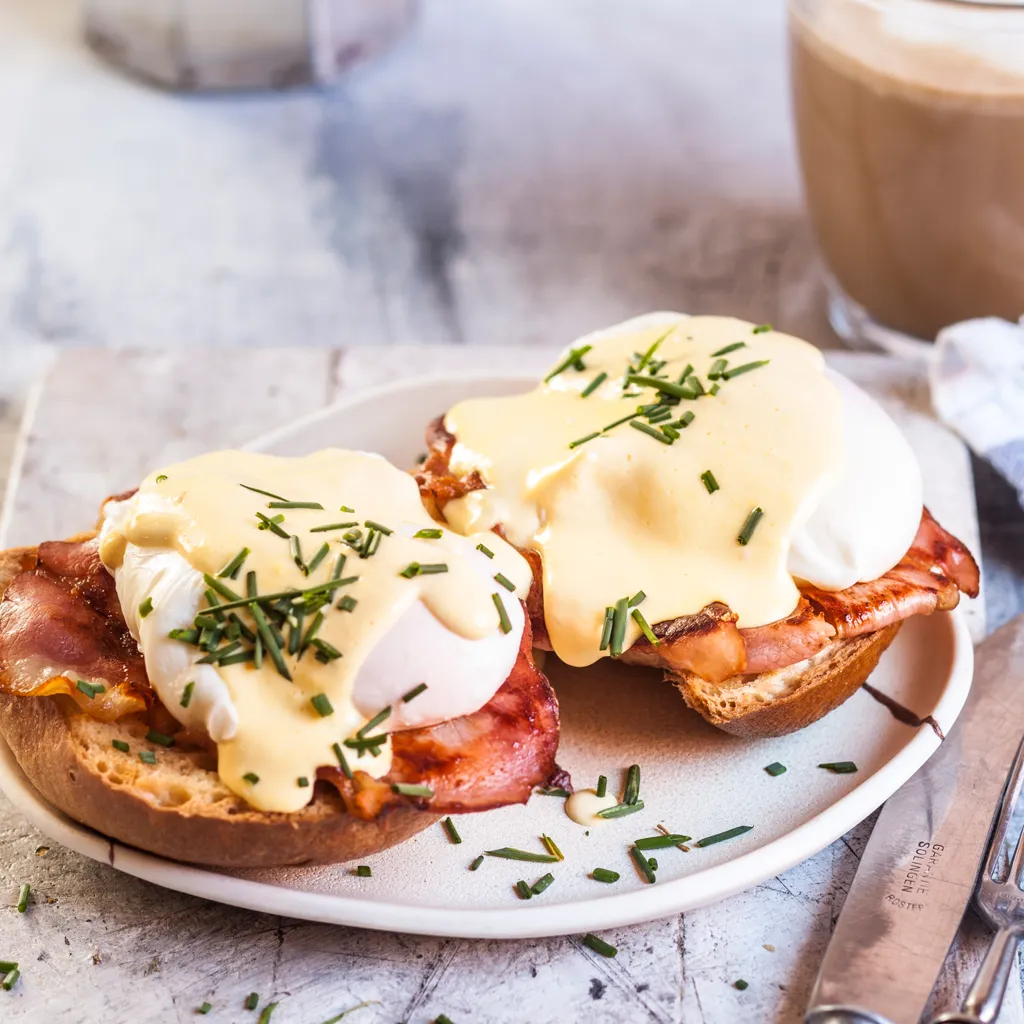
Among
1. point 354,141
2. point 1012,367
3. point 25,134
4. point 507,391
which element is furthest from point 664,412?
point 25,134

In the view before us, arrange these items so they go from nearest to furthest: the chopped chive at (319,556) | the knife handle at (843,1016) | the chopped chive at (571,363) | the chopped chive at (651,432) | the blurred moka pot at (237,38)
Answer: the knife handle at (843,1016) → the chopped chive at (319,556) → the chopped chive at (651,432) → the chopped chive at (571,363) → the blurred moka pot at (237,38)

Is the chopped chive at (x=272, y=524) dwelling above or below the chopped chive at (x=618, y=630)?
above

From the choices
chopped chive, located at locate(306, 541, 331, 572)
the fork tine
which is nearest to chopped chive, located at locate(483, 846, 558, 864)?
chopped chive, located at locate(306, 541, 331, 572)

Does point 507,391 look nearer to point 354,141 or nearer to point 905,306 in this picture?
point 905,306

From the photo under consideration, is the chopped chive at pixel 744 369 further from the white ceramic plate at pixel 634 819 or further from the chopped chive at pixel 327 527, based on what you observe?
the chopped chive at pixel 327 527

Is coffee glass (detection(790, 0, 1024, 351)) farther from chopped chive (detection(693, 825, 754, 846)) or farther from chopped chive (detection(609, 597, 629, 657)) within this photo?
chopped chive (detection(693, 825, 754, 846))

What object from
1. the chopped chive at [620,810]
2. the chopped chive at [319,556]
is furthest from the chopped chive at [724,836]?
the chopped chive at [319,556]
